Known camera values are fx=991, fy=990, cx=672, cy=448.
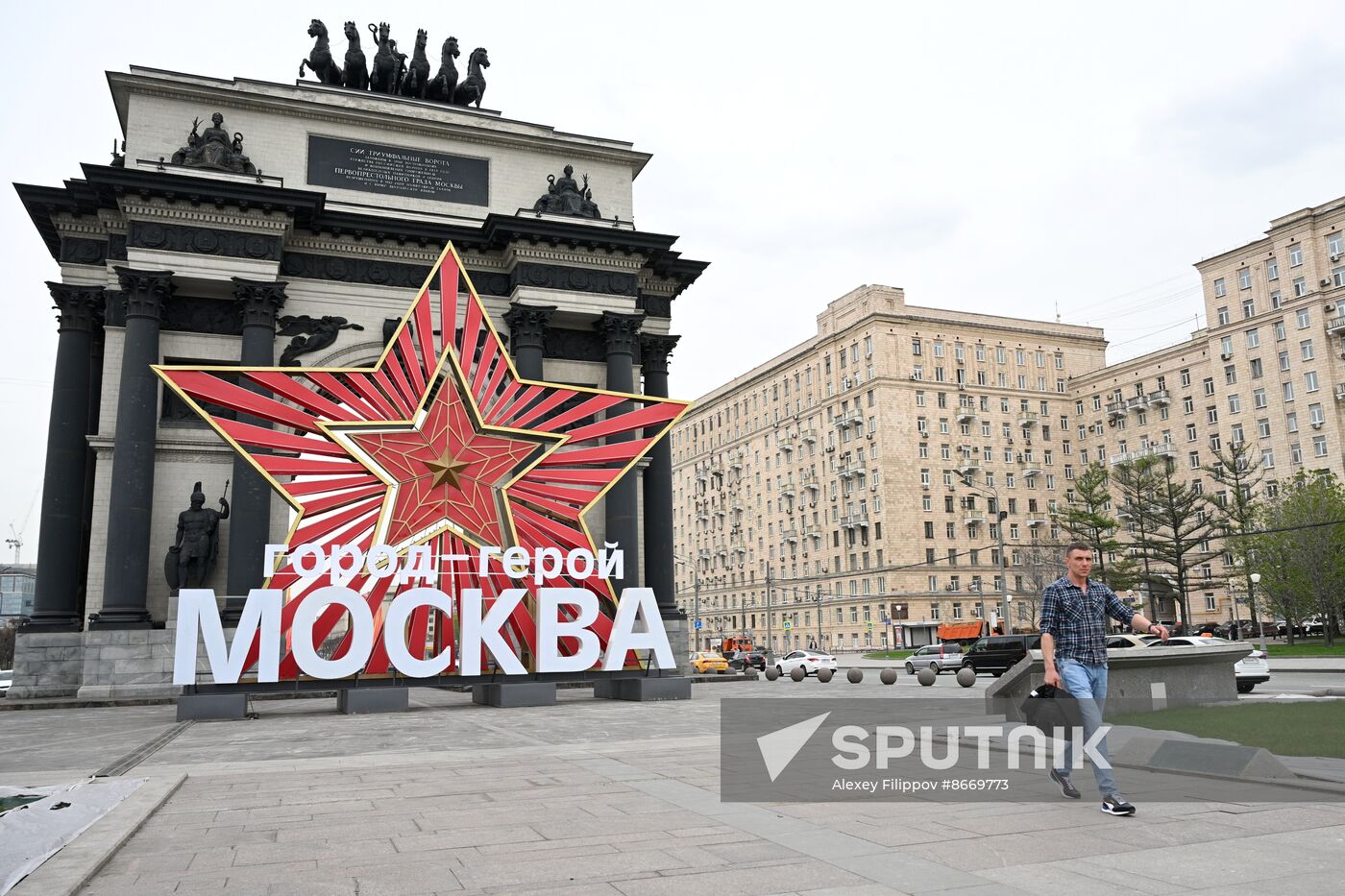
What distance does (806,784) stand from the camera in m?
10.4

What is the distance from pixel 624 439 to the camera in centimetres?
3772

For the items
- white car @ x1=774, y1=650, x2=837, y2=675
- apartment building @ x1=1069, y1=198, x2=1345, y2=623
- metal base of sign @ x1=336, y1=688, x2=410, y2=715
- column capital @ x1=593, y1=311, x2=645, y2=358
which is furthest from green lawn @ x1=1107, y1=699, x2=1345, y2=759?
apartment building @ x1=1069, y1=198, x2=1345, y2=623

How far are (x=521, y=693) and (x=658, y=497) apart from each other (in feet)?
48.1

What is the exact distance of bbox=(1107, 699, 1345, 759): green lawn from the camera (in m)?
11.6

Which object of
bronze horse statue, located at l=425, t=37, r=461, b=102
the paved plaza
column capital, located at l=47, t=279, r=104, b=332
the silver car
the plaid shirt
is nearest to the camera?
the paved plaza

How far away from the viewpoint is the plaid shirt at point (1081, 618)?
8.90m

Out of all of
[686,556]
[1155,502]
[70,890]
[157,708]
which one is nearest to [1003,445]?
[1155,502]

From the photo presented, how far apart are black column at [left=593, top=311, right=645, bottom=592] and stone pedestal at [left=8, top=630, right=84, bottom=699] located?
56.1ft

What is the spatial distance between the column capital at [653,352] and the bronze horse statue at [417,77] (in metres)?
13.4

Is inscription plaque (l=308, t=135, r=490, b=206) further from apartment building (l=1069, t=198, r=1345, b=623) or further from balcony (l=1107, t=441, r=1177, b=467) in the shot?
balcony (l=1107, t=441, r=1177, b=467)

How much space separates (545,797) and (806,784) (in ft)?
8.92

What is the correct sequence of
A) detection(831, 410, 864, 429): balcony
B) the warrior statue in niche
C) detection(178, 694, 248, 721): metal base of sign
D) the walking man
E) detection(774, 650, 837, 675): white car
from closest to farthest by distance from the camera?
the walking man
detection(178, 694, 248, 721): metal base of sign
the warrior statue in niche
detection(774, 650, 837, 675): white car
detection(831, 410, 864, 429): balcony

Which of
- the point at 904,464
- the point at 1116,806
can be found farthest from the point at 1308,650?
the point at 1116,806

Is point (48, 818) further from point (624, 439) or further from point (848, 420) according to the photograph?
point (848, 420)
